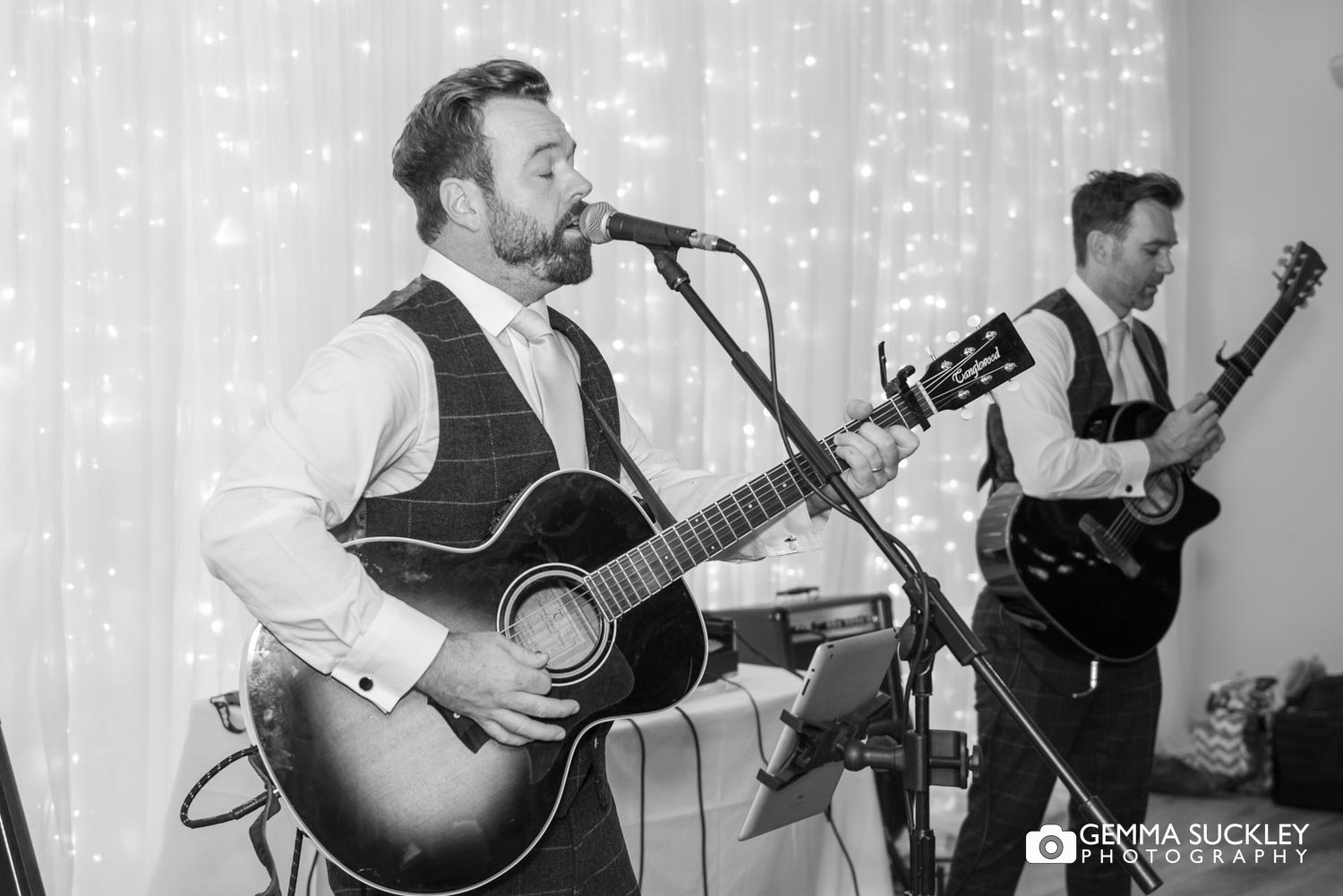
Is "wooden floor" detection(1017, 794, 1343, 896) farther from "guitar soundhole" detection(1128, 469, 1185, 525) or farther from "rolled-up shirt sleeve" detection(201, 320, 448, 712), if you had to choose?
"rolled-up shirt sleeve" detection(201, 320, 448, 712)

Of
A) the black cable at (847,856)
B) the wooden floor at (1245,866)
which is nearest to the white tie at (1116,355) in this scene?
the black cable at (847,856)

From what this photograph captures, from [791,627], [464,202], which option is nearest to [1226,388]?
[791,627]

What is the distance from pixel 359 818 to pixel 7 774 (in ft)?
1.32

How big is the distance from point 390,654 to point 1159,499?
221 cm

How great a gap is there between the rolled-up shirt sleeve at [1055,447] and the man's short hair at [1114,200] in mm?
377

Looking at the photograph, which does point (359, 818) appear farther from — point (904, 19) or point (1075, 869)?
point (904, 19)

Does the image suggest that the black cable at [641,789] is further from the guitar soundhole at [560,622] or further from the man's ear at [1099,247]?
the man's ear at [1099,247]

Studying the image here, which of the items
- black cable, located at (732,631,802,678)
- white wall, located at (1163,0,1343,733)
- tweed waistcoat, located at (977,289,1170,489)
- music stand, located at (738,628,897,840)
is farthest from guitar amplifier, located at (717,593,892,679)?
white wall, located at (1163,0,1343,733)

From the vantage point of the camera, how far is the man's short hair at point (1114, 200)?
127 inches

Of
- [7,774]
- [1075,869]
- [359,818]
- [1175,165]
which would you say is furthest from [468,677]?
[1175,165]

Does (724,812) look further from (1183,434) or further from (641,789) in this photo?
(1183,434)

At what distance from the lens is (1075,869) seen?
2930 millimetres

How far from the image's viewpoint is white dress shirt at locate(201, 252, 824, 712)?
5.01 feet

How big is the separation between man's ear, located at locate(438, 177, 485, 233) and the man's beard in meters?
0.02
